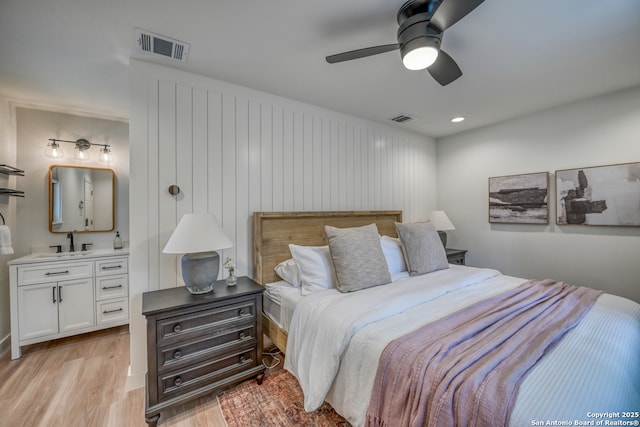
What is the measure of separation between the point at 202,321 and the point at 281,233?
105 cm

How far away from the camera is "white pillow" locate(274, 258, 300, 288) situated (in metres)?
2.19

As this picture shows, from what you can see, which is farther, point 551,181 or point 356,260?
point 551,181

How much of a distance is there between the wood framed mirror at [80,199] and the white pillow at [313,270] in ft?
8.54

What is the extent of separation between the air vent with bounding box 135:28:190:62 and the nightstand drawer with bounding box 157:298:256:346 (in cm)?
189

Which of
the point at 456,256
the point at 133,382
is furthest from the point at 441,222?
the point at 133,382

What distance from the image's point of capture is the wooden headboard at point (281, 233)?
2.38 m

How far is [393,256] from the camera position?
254cm

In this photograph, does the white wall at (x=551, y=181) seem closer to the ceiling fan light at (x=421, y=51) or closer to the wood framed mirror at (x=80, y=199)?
the ceiling fan light at (x=421, y=51)

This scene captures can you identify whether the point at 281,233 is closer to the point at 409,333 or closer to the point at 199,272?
the point at 199,272

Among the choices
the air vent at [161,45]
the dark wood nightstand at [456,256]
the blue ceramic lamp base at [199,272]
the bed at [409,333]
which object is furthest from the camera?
the dark wood nightstand at [456,256]

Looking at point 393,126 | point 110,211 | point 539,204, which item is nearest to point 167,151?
point 110,211

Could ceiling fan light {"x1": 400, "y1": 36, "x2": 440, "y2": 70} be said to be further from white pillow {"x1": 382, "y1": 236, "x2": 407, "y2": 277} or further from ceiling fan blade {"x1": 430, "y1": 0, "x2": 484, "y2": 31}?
white pillow {"x1": 382, "y1": 236, "x2": 407, "y2": 277}

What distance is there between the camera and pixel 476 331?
4.35 ft

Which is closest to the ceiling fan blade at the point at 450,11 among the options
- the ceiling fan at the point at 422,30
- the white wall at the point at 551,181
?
the ceiling fan at the point at 422,30
